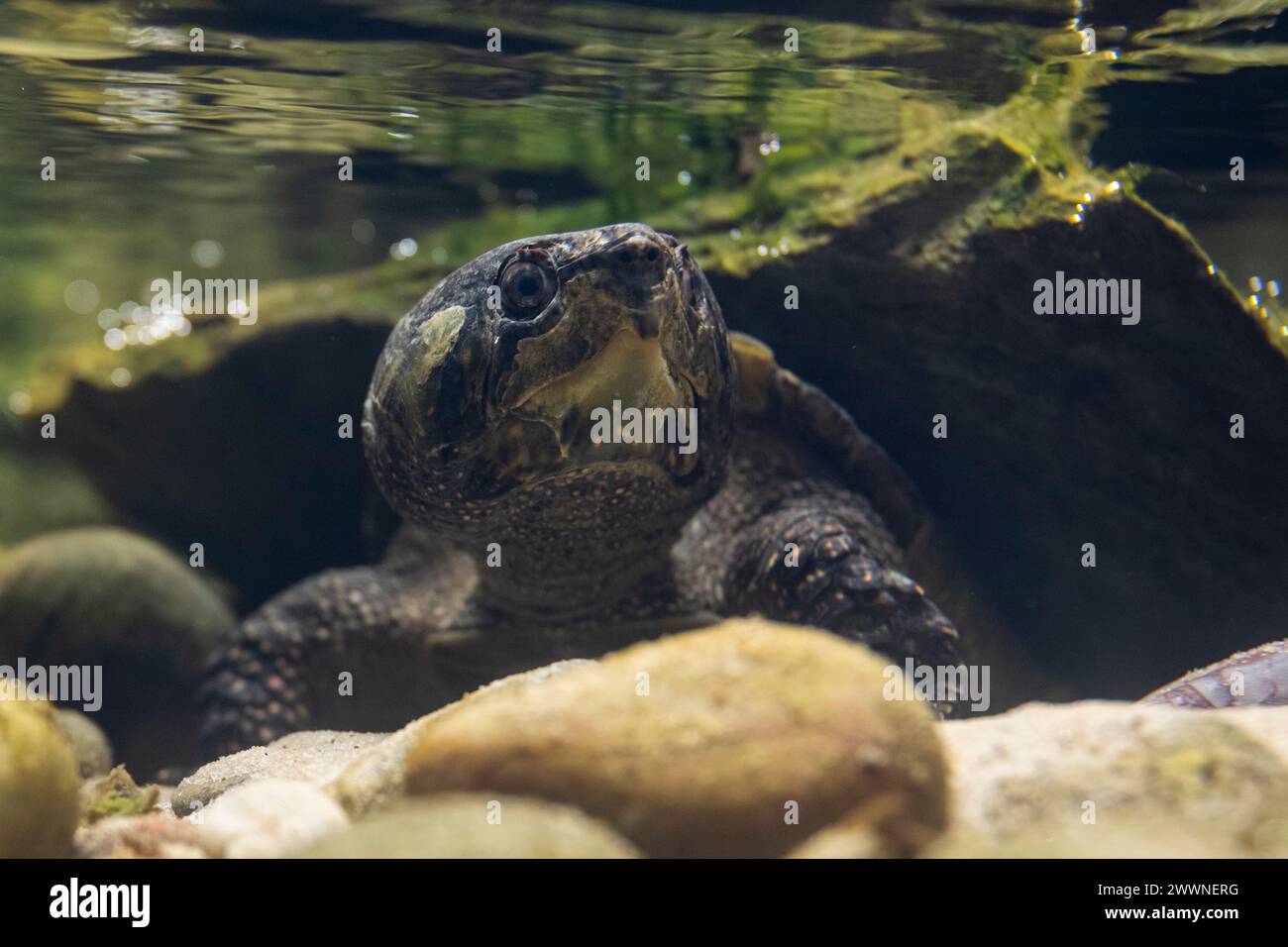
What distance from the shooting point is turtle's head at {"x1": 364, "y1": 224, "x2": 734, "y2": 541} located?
8.30ft

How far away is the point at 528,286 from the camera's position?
2.62 m

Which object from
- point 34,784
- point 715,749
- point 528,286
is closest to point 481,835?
point 715,749

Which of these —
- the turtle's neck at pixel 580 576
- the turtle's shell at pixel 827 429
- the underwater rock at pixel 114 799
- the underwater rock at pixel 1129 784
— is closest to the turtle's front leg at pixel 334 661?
the turtle's neck at pixel 580 576

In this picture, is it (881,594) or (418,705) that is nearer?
(881,594)

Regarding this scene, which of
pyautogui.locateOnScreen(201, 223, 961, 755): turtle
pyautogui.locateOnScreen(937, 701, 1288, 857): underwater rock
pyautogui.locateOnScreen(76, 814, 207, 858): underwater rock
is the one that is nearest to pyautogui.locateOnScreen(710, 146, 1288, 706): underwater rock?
pyautogui.locateOnScreen(201, 223, 961, 755): turtle

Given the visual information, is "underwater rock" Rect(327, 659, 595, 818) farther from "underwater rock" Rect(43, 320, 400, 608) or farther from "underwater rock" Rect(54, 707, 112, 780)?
"underwater rock" Rect(43, 320, 400, 608)

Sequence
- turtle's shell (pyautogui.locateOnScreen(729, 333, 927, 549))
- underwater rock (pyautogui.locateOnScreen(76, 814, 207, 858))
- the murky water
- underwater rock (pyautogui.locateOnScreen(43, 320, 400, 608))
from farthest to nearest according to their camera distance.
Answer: underwater rock (pyautogui.locateOnScreen(43, 320, 400, 608))
the murky water
turtle's shell (pyautogui.locateOnScreen(729, 333, 927, 549))
underwater rock (pyautogui.locateOnScreen(76, 814, 207, 858))

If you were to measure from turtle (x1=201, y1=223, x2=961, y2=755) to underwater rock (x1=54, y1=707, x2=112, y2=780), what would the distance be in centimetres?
46

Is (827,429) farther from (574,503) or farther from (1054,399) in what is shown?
(574,503)

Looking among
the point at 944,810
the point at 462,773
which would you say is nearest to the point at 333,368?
the point at 462,773

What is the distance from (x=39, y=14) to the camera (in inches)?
183

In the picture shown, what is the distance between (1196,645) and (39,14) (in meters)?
6.65

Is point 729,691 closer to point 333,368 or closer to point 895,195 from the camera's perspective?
point 895,195
